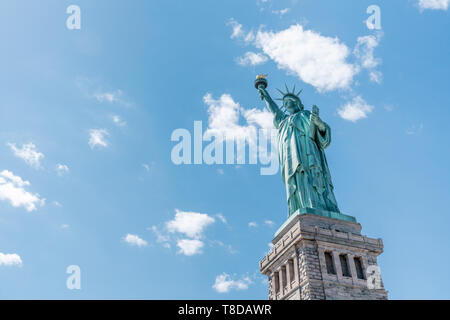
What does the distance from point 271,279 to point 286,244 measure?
3.31 meters

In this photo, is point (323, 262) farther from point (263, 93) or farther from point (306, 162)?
point (263, 93)

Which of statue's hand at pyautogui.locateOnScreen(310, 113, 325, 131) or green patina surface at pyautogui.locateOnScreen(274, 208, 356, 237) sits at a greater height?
statue's hand at pyautogui.locateOnScreen(310, 113, 325, 131)

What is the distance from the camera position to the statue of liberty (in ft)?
104

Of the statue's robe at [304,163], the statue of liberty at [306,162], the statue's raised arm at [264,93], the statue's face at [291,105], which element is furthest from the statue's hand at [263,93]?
the statue's robe at [304,163]

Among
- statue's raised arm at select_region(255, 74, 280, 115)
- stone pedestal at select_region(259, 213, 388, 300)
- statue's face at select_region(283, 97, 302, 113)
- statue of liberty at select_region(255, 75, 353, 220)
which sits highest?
statue's raised arm at select_region(255, 74, 280, 115)

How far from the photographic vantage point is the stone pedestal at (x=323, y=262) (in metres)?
26.6

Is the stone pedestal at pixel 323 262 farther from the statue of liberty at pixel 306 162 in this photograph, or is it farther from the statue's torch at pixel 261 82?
the statue's torch at pixel 261 82

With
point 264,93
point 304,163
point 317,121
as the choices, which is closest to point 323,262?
point 304,163

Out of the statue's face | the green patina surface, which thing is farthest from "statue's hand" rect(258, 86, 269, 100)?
the green patina surface

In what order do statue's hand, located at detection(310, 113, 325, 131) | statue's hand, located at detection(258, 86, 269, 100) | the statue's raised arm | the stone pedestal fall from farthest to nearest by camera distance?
statue's hand, located at detection(258, 86, 269, 100), the statue's raised arm, statue's hand, located at detection(310, 113, 325, 131), the stone pedestal

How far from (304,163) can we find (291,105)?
7.89 meters

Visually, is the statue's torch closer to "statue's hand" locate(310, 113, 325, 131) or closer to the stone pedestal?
"statue's hand" locate(310, 113, 325, 131)

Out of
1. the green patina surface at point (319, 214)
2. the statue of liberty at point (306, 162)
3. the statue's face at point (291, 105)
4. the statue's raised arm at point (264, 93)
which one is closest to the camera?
the green patina surface at point (319, 214)

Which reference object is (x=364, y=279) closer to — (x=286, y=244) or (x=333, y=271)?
(x=333, y=271)
